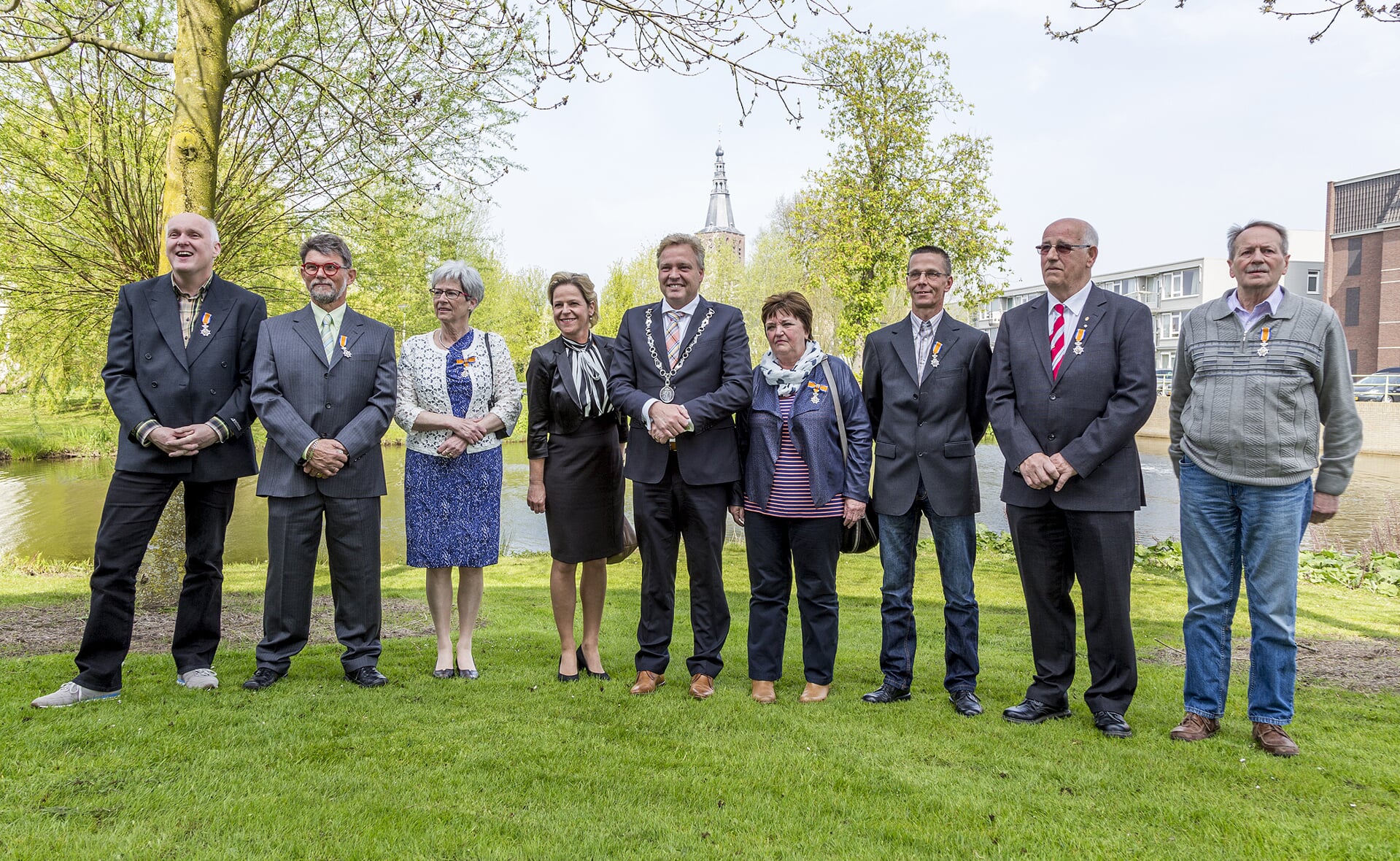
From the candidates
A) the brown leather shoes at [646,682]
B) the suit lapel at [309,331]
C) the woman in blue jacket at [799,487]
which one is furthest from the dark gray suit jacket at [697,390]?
the suit lapel at [309,331]

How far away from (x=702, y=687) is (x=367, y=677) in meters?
1.84

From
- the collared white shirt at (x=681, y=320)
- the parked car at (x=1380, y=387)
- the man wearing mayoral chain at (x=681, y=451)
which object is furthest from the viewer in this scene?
the parked car at (x=1380, y=387)

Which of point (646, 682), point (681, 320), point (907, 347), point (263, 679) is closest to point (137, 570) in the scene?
point (263, 679)

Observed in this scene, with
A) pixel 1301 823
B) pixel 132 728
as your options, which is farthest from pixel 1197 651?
pixel 132 728

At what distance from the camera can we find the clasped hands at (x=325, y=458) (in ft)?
14.5

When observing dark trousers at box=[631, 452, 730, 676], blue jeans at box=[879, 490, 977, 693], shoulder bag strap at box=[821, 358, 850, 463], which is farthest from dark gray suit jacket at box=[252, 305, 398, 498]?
blue jeans at box=[879, 490, 977, 693]

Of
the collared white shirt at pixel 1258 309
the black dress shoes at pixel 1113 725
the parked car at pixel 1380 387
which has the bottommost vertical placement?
the black dress shoes at pixel 1113 725

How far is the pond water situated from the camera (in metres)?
13.9

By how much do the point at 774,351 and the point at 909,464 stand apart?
96cm

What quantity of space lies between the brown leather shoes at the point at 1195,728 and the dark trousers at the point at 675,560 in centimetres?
225

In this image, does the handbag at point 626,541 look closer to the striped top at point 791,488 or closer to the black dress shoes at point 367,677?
the striped top at point 791,488

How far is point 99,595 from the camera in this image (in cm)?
417

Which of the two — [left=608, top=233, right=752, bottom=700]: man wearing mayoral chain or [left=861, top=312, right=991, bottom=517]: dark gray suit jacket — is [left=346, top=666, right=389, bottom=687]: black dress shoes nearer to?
[left=608, top=233, right=752, bottom=700]: man wearing mayoral chain

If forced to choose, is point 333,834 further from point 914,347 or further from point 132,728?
point 914,347
